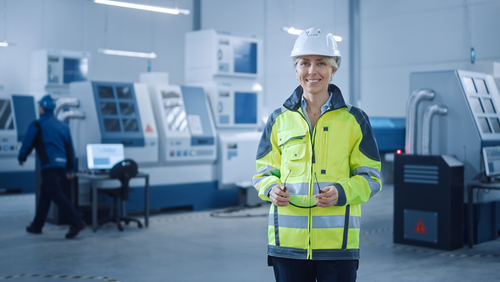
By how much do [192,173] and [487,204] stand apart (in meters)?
4.32

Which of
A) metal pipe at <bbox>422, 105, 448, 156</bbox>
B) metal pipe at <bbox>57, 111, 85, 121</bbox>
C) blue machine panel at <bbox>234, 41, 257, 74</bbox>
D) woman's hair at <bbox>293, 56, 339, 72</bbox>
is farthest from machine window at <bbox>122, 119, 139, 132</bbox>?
woman's hair at <bbox>293, 56, 339, 72</bbox>

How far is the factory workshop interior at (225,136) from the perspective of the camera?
5168 millimetres

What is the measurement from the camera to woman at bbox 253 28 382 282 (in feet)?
6.31

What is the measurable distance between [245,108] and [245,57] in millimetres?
896

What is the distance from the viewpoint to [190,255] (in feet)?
17.3

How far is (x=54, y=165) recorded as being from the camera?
617 centimetres

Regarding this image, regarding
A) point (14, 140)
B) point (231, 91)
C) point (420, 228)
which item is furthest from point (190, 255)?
point (14, 140)

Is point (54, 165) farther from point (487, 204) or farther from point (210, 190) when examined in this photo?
point (487, 204)

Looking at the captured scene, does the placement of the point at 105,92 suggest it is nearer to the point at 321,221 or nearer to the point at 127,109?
the point at 127,109

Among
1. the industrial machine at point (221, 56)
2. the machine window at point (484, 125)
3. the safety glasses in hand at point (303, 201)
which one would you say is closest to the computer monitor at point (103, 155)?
the industrial machine at point (221, 56)

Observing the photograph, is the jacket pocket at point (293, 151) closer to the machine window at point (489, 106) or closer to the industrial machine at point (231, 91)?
the machine window at point (489, 106)

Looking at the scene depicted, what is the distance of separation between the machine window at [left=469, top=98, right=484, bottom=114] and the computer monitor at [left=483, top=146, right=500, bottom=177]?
44 cm

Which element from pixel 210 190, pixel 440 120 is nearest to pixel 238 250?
pixel 440 120

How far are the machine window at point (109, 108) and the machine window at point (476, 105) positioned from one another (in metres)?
4.70
